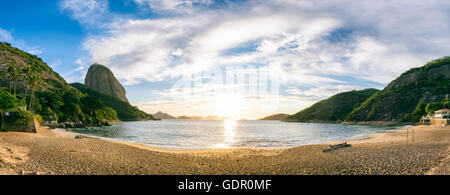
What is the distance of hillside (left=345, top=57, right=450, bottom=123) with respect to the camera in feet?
399

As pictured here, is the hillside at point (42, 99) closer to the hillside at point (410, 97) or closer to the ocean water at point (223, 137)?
the ocean water at point (223, 137)

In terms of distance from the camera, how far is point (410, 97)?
135 meters

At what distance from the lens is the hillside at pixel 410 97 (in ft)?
399

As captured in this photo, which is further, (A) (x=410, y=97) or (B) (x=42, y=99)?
A: (A) (x=410, y=97)

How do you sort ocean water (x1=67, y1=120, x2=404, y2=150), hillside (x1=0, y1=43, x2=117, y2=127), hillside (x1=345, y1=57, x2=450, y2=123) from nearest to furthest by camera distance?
ocean water (x1=67, y1=120, x2=404, y2=150)
hillside (x1=0, y1=43, x2=117, y2=127)
hillside (x1=345, y1=57, x2=450, y2=123)

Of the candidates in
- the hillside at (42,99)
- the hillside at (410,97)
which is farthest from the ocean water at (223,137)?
the hillside at (410,97)

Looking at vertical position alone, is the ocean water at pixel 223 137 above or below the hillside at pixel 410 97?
below

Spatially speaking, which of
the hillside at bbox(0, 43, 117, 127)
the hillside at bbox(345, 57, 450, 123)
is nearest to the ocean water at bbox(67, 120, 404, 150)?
the hillside at bbox(0, 43, 117, 127)

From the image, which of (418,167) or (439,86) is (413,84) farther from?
(418,167)

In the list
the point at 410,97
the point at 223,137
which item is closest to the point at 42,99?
the point at 223,137

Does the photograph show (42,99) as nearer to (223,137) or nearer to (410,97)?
(223,137)

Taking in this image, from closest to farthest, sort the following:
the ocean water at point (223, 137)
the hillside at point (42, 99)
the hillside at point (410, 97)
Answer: the ocean water at point (223, 137), the hillside at point (42, 99), the hillside at point (410, 97)

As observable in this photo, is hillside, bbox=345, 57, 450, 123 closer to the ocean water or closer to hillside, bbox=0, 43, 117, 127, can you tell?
the ocean water
